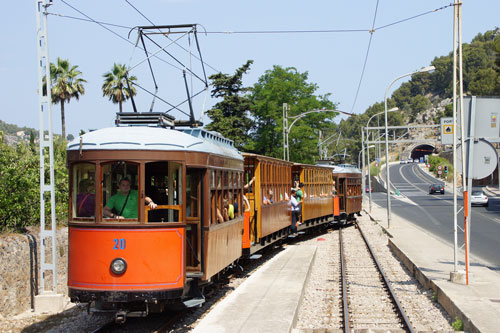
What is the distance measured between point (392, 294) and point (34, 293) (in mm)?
6975

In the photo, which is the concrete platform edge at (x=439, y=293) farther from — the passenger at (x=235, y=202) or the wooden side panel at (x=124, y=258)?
the wooden side panel at (x=124, y=258)

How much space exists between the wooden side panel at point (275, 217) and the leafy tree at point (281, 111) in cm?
3047

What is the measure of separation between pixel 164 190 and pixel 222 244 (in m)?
2.50

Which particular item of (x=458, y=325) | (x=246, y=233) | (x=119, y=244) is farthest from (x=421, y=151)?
(x=119, y=244)

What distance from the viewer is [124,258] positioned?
8.65 m

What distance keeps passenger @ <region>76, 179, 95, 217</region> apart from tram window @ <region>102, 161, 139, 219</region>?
173 mm

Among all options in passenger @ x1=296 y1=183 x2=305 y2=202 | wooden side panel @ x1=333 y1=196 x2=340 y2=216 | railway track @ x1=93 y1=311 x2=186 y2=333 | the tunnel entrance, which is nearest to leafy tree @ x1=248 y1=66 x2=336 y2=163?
wooden side panel @ x1=333 y1=196 x2=340 y2=216

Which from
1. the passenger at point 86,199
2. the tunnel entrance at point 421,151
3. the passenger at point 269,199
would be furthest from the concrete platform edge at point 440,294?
the tunnel entrance at point 421,151

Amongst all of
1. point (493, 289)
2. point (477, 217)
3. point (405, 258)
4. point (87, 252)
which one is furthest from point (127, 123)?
point (477, 217)

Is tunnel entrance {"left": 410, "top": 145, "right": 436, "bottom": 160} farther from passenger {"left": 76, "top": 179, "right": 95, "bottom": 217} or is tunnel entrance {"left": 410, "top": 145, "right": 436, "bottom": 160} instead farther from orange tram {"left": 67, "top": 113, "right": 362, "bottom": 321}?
passenger {"left": 76, "top": 179, "right": 95, "bottom": 217}

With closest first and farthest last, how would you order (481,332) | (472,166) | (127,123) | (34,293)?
1. (481,332)
2. (127,123)
3. (34,293)
4. (472,166)

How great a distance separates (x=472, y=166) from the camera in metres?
12.6

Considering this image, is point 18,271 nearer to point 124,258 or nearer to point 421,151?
point 124,258

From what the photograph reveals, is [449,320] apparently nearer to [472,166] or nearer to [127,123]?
[472,166]
